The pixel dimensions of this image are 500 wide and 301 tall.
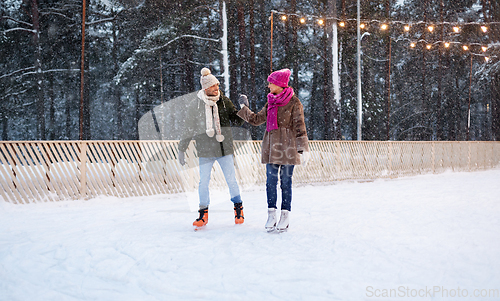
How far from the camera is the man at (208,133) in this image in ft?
11.8

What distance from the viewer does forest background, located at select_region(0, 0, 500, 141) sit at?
1758 centimetres

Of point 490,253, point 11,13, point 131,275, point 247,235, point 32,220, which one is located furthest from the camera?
point 11,13

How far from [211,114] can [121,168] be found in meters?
3.83

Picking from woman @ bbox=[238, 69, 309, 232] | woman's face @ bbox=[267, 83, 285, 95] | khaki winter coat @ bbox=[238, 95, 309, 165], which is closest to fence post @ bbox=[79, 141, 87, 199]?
woman @ bbox=[238, 69, 309, 232]

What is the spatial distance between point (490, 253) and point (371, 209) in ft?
7.07

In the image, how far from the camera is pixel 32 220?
4.50m

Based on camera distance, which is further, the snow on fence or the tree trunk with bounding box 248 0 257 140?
the tree trunk with bounding box 248 0 257 140

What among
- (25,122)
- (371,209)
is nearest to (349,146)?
(371,209)

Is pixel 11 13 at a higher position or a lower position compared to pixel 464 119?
higher

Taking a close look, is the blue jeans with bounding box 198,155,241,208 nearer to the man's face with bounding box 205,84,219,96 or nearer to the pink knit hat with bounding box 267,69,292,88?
the man's face with bounding box 205,84,219,96

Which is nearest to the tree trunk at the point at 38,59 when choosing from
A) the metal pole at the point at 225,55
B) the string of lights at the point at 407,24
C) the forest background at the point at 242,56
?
the forest background at the point at 242,56

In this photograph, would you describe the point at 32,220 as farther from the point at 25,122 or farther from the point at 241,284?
the point at 25,122

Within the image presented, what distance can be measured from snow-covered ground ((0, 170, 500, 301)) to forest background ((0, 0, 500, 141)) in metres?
10.8

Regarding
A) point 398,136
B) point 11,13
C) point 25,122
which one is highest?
point 11,13
